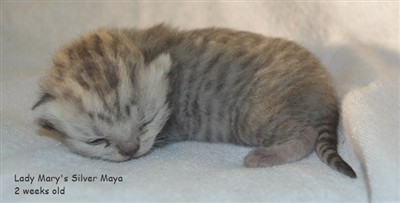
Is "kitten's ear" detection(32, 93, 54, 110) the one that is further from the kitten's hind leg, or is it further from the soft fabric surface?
the kitten's hind leg

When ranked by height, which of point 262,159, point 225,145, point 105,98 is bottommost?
point 225,145

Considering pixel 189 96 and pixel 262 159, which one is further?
pixel 189 96

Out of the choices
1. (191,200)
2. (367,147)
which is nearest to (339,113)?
(367,147)

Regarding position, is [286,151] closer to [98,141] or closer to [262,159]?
[262,159]

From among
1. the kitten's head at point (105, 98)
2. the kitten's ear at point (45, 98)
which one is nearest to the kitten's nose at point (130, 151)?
the kitten's head at point (105, 98)

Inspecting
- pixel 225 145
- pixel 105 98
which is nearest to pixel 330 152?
pixel 225 145

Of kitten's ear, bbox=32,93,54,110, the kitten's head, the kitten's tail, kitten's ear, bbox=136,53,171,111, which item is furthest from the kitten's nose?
the kitten's tail

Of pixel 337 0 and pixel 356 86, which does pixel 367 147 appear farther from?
pixel 337 0
